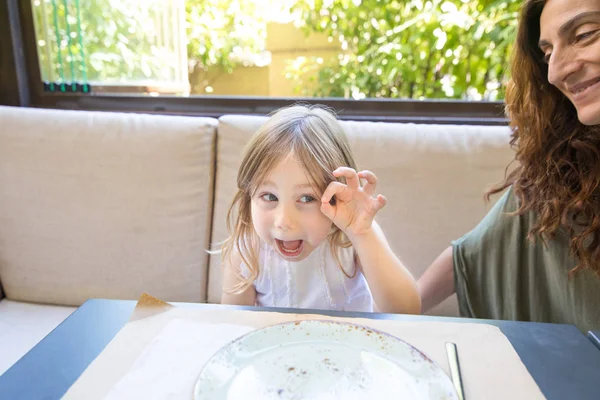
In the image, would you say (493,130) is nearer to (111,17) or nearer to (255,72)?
(255,72)

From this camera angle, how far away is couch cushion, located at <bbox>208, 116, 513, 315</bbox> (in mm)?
1428

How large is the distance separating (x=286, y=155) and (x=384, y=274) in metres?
0.32

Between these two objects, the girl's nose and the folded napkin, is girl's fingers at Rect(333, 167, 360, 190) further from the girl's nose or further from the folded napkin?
the folded napkin

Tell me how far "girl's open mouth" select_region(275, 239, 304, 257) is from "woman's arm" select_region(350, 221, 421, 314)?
115 mm

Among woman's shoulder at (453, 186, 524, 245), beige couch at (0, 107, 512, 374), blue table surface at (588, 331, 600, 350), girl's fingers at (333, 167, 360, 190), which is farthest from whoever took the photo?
beige couch at (0, 107, 512, 374)

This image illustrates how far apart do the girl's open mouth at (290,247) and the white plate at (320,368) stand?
0.25 meters

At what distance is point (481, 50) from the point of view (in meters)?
2.09

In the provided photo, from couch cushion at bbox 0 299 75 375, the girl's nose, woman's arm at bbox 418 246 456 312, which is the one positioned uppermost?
the girl's nose

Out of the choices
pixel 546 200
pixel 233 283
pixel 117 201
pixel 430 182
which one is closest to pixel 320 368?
pixel 233 283

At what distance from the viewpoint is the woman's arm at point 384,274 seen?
947 mm

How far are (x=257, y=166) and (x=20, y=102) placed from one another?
160cm

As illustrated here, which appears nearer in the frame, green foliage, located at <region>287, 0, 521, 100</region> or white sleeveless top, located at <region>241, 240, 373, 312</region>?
white sleeveless top, located at <region>241, 240, 373, 312</region>

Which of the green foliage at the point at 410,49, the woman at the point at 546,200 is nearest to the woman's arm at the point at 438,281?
the woman at the point at 546,200

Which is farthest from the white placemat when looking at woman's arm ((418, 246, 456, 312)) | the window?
the window
